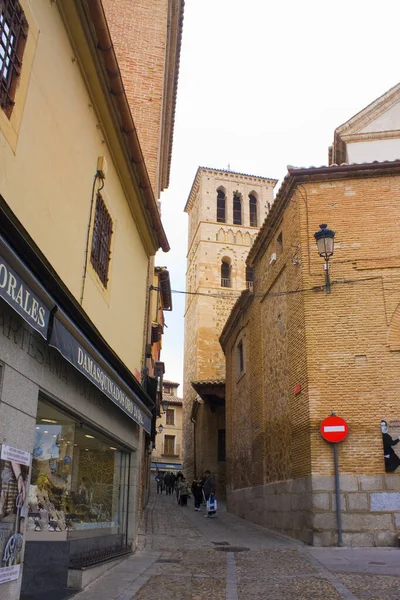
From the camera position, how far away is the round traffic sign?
33.7 ft

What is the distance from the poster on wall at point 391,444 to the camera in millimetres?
10070

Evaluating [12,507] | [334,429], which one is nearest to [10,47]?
[12,507]

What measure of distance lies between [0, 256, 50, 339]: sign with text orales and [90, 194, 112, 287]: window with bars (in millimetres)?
2758

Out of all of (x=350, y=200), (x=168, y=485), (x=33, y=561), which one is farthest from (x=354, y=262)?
(x=168, y=485)

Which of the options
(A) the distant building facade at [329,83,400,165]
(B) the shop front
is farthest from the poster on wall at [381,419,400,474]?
(A) the distant building facade at [329,83,400,165]

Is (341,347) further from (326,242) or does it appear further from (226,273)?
(226,273)

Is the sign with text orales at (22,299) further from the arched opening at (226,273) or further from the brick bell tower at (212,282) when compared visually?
the arched opening at (226,273)

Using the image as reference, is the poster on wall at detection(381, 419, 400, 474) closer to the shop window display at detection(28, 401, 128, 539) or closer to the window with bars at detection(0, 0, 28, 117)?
the shop window display at detection(28, 401, 128, 539)

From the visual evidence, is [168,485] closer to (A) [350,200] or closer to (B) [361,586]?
(A) [350,200]

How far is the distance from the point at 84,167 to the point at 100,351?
7.02ft

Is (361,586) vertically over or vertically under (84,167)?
under

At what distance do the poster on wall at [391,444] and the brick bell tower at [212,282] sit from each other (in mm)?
16679

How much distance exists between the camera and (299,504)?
10.8m

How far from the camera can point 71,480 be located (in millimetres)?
6301
